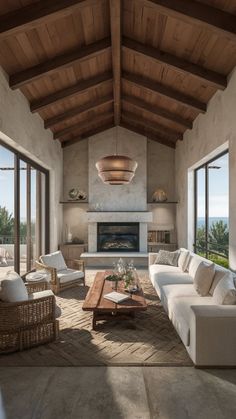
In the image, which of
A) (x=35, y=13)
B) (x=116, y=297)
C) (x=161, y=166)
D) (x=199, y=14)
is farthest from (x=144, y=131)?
(x=116, y=297)

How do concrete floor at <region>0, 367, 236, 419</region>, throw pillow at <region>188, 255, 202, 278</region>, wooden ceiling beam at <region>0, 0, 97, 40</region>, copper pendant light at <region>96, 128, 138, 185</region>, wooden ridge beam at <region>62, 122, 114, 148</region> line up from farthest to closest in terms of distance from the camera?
wooden ridge beam at <region>62, 122, 114, 148</region> < throw pillow at <region>188, 255, 202, 278</region> < copper pendant light at <region>96, 128, 138, 185</region> < wooden ceiling beam at <region>0, 0, 97, 40</region> < concrete floor at <region>0, 367, 236, 419</region>

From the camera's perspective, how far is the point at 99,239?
9.01m

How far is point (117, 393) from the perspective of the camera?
2.50 m

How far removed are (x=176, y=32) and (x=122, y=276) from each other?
3.75 m

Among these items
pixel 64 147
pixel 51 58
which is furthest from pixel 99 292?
pixel 64 147

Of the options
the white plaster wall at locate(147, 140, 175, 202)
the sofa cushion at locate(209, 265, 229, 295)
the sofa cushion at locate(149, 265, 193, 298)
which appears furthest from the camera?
the white plaster wall at locate(147, 140, 175, 202)

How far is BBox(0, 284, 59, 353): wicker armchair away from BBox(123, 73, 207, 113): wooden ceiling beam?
435cm

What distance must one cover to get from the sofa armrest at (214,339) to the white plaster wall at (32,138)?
12.1 ft

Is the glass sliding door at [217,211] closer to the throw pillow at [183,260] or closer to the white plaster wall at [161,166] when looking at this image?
the throw pillow at [183,260]

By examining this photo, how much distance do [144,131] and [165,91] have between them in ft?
10.4

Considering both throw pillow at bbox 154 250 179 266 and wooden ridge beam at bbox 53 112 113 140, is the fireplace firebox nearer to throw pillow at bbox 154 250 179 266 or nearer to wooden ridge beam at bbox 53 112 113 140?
throw pillow at bbox 154 250 179 266

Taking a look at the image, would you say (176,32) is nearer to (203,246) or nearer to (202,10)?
(202,10)

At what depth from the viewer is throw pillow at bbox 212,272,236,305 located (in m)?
3.23

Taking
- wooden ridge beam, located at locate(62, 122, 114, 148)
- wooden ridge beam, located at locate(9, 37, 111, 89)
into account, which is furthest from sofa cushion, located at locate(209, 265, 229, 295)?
wooden ridge beam, located at locate(62, 122, 114, 148)
